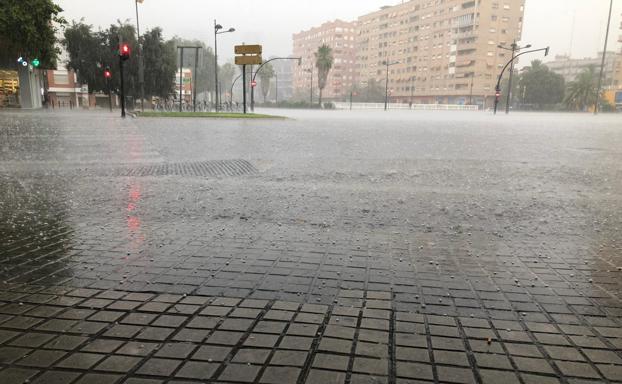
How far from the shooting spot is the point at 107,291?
336cm

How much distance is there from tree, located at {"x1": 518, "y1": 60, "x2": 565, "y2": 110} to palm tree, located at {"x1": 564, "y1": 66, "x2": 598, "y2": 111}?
5.95 metres

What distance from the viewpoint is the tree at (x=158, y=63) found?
54125 mm

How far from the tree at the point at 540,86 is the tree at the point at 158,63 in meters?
74.4

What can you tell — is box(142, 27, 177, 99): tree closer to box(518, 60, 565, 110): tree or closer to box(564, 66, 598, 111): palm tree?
box(564, 66, 598, 111): palm tree

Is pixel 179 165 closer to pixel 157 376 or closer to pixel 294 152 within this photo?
pixel 294 152

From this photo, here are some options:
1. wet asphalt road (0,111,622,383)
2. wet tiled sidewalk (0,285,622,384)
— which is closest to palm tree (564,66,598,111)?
wet asphalt road (0,111,622,383)

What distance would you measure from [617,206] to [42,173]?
31.3 feet

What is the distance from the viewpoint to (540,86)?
96062mm

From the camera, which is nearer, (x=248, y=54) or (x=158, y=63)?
(x=248, y=54)

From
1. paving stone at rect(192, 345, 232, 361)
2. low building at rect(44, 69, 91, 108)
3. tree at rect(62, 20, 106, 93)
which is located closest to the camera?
paving stone at rect(192, 345, 232, 361)

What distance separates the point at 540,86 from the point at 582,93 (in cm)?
974

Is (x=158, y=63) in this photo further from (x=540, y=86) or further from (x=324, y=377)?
(x=540, y=86)

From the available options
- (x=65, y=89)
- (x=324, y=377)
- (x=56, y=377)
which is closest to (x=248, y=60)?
(x=56, y=377)

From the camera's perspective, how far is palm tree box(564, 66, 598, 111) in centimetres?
8675
